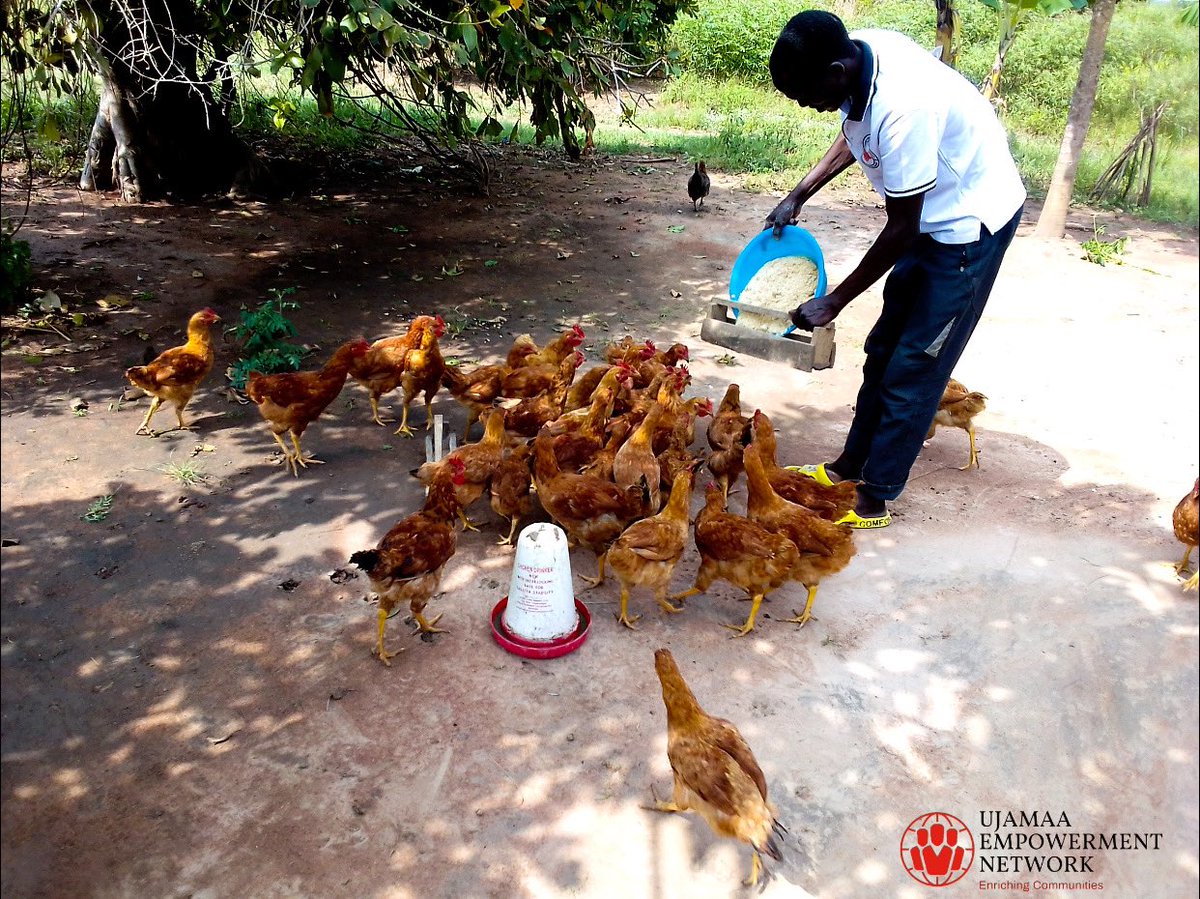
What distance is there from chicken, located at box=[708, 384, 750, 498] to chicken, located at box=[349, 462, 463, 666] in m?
1.89

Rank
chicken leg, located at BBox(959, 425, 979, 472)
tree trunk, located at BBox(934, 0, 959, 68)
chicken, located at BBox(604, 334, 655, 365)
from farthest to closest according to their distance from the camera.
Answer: tree trunk, located at BBox(934, 0, 959, 68) → chicken, located at BBox(604, 334, 655, 365) → chicken leg, located at BBox(959, 425, 979, 472)

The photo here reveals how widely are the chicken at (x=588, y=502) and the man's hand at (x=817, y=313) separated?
1245 mm

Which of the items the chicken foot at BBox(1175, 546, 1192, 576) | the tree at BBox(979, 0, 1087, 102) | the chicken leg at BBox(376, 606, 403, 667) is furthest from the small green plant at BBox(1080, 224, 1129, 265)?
the chicken leg at BBox(376, 606, 403, 667)

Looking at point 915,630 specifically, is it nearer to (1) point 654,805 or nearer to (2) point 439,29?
(1) point 654,805

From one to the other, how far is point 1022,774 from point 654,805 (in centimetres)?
156

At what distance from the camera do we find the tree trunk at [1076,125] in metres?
10.2

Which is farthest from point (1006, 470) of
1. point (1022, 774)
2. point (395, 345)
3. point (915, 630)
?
point (395, 345)

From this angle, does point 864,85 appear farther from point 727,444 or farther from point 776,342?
point 727,444

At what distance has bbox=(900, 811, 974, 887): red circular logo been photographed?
295cm

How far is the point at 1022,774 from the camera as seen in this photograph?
10.9 feet

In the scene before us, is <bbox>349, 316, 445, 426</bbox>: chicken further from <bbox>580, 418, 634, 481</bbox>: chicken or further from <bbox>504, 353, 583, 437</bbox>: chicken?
<bbox>580, 418, 634, 481</bbox>: chicken

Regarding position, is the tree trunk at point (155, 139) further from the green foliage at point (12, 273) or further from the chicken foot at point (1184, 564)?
the chicken foot at point (1184, 564)

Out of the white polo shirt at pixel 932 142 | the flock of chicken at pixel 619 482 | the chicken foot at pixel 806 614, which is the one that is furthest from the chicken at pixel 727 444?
the white polo shirt at pixel 932 142

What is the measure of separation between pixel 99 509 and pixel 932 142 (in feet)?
16.2
